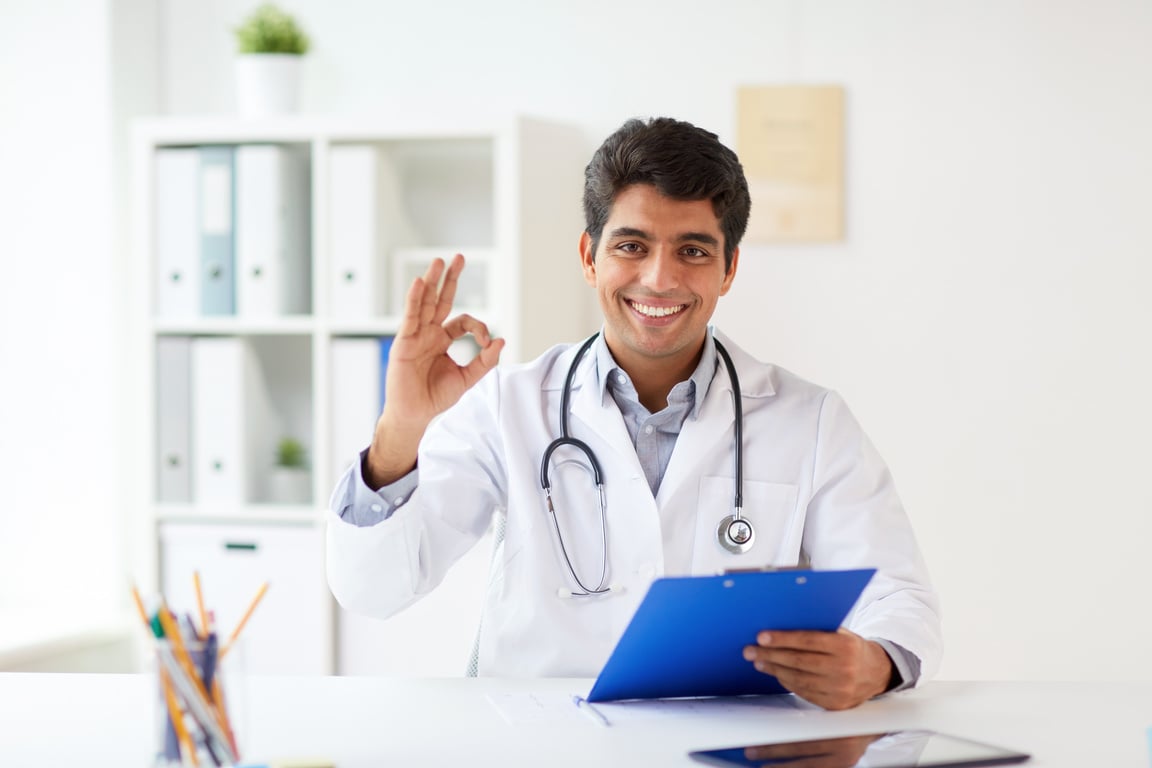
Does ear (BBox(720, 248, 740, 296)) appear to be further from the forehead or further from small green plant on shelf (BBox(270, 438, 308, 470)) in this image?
small green plant on shelf (BBox(270, 438, 308, 470))

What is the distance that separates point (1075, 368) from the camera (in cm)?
284

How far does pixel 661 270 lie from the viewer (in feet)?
5.65

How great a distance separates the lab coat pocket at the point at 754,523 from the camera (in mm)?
1664

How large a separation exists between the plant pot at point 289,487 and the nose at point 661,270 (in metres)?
1.44

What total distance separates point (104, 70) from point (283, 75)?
465 millimetres

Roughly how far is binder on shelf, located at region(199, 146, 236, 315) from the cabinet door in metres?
0.52

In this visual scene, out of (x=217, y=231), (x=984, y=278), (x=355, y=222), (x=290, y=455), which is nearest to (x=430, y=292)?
(x=355, y=222)

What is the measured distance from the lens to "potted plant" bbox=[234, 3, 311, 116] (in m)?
2.90

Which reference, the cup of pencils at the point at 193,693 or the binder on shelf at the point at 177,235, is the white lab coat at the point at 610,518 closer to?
the cup of pencils at the point at 193,693

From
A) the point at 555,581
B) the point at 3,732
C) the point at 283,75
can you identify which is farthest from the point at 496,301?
the point at 3,732

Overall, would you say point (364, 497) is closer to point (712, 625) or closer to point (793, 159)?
point (712, 625)

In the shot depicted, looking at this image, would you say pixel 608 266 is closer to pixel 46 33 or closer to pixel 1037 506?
pixel 1037 506

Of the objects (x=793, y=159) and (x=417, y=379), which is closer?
(x=417, y=379)

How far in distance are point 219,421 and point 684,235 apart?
1493mm
